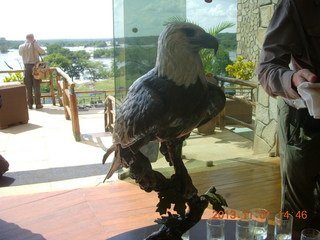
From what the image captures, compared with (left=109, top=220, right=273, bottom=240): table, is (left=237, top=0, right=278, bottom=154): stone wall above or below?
above

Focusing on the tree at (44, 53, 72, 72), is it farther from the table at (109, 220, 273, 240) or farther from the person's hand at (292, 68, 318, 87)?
the person's hand at (292, 68, 318, 87)

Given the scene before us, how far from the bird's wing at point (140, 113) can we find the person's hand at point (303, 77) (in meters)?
0.45

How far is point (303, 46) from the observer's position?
4.04ft

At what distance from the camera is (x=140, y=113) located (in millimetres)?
882

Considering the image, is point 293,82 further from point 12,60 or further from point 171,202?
point 12,60

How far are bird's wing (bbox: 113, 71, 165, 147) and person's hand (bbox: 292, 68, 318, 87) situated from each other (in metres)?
0.45

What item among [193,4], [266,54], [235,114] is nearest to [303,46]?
[266,54]

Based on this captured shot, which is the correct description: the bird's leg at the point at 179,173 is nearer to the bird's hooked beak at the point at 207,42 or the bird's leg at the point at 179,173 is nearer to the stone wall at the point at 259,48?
the bird's hooked beak at the point at 207,42

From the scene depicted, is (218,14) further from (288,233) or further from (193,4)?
(288,233)

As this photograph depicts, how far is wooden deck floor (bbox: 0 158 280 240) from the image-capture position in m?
1.85

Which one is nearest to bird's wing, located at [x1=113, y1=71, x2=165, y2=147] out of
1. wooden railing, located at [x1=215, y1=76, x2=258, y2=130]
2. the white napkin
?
the white napkin

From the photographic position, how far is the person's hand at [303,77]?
3.24 ft

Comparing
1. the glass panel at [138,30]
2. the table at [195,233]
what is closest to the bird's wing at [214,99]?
the table at [195,233]

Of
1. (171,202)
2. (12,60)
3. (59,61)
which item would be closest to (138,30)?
(171,202)
